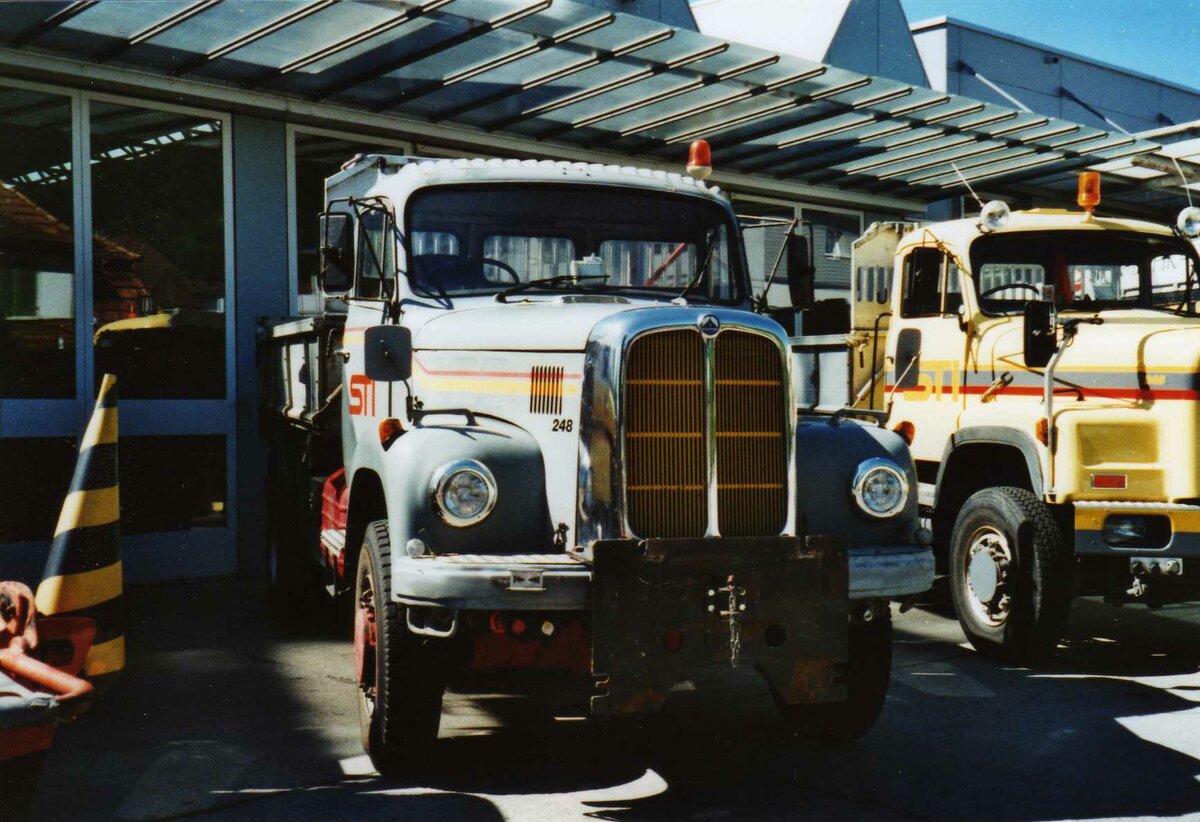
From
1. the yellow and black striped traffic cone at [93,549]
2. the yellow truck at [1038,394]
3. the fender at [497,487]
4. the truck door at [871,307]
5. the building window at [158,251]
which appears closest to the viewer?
the fender at [497,487]

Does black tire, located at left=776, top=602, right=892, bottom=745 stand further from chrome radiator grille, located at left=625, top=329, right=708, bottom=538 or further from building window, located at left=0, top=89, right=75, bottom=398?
building window, located at left=0, top=89, right=75, bottom=398

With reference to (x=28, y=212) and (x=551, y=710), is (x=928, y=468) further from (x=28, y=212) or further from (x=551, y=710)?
(x=28, y=212)

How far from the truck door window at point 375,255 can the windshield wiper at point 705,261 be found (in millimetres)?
1434

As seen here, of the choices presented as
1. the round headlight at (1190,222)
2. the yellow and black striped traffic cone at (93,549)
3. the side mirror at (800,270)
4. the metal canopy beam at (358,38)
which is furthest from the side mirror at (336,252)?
the round headlight at (1190,222)

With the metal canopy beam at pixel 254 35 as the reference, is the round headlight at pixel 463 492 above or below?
below

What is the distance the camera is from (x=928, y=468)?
27.4 ft

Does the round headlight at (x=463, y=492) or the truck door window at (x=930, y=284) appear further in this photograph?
the truck door window at (x=930, y=284)


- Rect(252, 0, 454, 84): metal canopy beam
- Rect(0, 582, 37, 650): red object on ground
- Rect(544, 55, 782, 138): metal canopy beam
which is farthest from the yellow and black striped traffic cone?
Rect(544, 55, 782, 138): metal canopy beam

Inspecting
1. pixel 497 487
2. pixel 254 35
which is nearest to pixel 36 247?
pixel 254 35

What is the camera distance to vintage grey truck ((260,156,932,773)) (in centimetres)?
446

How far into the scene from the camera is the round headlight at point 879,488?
200 inches

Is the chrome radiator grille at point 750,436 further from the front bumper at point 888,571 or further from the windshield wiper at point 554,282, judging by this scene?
the windshield wiper at point 554,282

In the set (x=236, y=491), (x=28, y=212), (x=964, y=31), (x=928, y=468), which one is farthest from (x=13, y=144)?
(x=964, y=31)

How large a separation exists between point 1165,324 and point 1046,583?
1.71 meters
